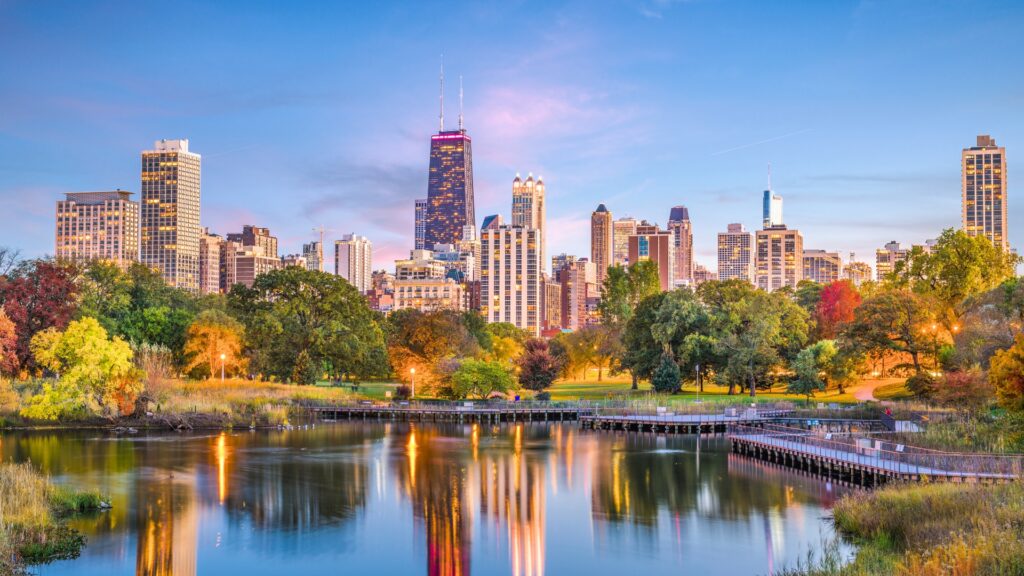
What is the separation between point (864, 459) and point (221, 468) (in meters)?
28.9

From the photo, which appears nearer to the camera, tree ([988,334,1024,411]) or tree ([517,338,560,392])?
tree ([988,334,1024,411])

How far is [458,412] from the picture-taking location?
6769cm

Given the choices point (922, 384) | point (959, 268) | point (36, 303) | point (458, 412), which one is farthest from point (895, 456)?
point (36, 303)

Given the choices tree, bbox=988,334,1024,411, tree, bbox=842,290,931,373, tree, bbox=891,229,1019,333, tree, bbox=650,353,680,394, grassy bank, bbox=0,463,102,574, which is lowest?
grassy bank, bbox=0,463,102,574

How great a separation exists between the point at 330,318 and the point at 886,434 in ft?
158

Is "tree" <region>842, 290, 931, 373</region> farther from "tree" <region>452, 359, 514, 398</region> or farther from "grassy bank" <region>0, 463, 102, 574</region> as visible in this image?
"grassy bank" <region>0, 463, 102, 574</region>

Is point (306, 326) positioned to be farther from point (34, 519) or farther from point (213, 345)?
point (34, 519)

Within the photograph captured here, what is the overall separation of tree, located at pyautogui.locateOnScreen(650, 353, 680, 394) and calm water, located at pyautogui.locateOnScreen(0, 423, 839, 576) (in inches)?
993

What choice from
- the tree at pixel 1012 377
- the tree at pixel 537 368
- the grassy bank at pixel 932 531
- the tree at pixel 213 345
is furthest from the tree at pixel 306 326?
the grassy bank at pixel 932 531

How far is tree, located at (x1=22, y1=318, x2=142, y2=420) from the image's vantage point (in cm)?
5275

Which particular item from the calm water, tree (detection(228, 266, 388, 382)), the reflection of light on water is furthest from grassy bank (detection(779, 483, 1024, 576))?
tree (detection(228, 266, 388, 382))

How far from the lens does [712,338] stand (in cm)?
7762

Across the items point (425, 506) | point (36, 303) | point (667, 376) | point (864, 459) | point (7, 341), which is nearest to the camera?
point (425, 506)

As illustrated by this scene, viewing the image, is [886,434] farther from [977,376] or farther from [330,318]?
[330,318]
